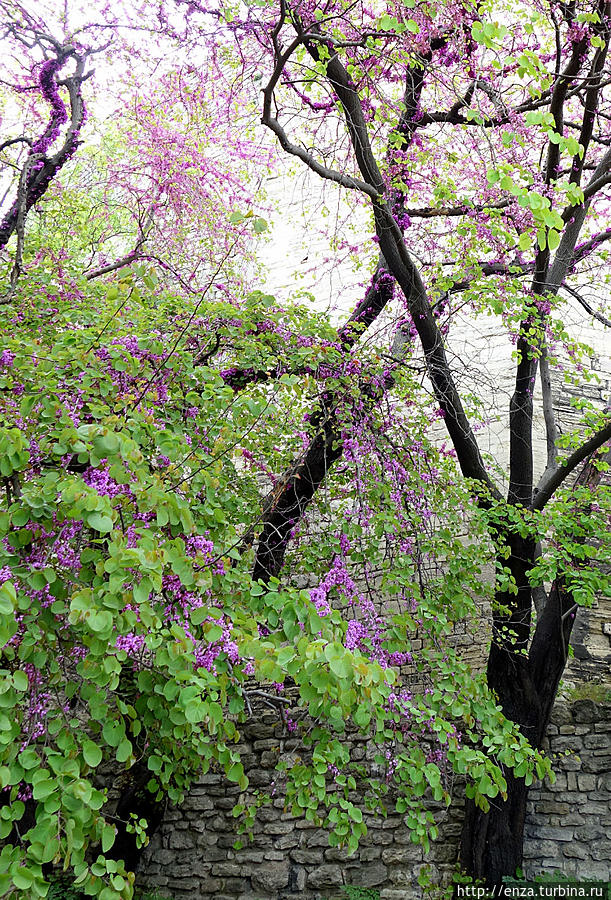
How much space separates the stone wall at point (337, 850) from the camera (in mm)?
4664

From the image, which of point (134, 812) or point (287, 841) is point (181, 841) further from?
point (287, 841)

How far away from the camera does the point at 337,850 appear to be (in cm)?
506

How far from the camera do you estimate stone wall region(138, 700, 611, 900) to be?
4.66 m

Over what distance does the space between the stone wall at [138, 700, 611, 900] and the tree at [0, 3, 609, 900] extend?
13.3 inches

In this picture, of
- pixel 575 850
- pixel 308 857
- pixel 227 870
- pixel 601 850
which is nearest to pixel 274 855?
pixel 308 857

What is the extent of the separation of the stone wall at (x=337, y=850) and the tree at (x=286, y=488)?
0.34 meters

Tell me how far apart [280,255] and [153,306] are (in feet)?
15.9

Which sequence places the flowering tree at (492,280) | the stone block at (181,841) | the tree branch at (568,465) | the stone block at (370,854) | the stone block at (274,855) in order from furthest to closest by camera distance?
the stone block at (181,841)
the stone block at (274,855)
the stone block at (370,854)
the tree branch at (568,465)
the flowering tree at (492,280)

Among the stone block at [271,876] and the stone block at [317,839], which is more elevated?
the stone block at [317,839]

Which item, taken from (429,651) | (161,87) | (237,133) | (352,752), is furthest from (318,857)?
(161,87)

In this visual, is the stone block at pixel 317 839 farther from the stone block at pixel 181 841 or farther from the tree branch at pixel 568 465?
the tree branch at pixel 568 465

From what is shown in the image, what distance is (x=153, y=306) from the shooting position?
4281 millimetres

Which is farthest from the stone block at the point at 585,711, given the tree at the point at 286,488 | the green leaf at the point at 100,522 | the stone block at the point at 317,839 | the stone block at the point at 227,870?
the green leaf at the point at 100,522

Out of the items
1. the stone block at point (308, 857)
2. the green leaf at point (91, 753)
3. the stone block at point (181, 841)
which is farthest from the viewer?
the stone block at point (181, 841)
